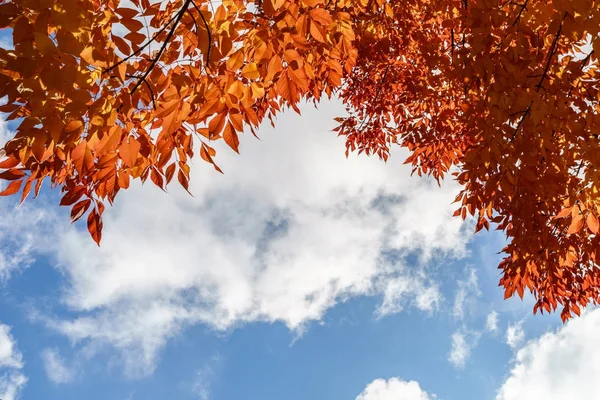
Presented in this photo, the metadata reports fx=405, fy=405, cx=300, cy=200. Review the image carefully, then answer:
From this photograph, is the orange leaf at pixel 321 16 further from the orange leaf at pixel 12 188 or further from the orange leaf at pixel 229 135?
the orange leaf at pixel 12 188

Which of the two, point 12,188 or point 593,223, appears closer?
point 12,188

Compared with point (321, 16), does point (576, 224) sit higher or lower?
lower

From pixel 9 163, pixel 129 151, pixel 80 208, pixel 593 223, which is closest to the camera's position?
pixel 129 151

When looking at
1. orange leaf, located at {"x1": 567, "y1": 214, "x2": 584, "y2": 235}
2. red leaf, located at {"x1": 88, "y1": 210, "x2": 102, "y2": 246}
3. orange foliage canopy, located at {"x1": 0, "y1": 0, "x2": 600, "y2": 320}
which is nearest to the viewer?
orange foliage canopy, located at {"x1": 0, "y1": 0, "x2": 600, "y2": 320}

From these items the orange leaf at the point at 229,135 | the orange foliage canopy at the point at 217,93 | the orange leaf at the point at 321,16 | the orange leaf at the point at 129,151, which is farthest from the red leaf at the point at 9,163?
the orange leaf at the point at 321,16

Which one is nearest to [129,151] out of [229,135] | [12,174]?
[229,135]

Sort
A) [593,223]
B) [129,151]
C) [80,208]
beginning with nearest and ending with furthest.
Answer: [129,151] → [80,208] → [593,223]

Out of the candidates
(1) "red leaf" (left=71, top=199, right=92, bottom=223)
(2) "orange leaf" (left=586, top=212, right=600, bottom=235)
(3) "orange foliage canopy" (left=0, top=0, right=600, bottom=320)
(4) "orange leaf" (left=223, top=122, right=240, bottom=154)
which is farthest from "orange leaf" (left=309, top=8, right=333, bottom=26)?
(2) "orange leaf" (left=586, top=212, right=600, bottom=235)

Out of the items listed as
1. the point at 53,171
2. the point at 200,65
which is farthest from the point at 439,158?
the point at 53,171

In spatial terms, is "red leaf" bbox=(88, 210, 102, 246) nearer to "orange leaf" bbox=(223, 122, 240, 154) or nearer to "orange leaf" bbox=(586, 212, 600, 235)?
"orange leaf" bbox=(223, 122, 240, 154)

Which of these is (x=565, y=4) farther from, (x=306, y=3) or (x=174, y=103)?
(x=174, y=103)

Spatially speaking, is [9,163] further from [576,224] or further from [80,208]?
[576,224]

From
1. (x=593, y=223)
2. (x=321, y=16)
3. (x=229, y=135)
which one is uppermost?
(x=321, y=16)

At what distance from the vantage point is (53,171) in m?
2.67
